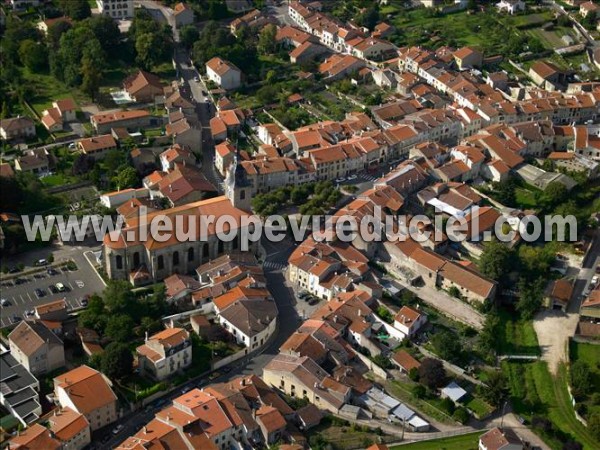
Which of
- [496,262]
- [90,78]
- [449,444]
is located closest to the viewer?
[449,444]

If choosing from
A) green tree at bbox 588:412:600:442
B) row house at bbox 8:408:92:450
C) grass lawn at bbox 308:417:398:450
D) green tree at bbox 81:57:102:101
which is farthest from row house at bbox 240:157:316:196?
green tree at bbox 588:412:600:442

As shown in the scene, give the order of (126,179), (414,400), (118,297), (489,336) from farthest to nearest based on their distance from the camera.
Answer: (126,179)
(489,336)
(118,297)
(414,400)

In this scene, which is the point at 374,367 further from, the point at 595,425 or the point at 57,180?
the point at 57,180

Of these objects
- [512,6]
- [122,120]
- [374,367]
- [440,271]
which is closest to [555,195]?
[440,271]

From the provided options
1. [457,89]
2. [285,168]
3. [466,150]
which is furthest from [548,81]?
[285,168]

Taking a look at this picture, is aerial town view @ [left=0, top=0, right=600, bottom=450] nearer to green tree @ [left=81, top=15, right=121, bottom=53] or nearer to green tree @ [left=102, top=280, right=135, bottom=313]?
green tree @ [left=102, top=280, right=135, bottom=313]
